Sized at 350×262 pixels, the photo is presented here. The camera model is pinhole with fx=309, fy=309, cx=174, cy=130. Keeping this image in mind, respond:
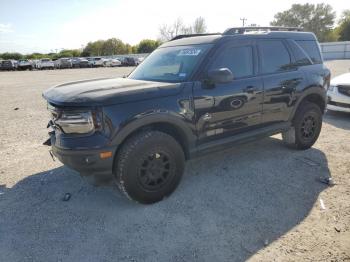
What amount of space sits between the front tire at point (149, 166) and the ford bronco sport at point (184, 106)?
0.01 meters

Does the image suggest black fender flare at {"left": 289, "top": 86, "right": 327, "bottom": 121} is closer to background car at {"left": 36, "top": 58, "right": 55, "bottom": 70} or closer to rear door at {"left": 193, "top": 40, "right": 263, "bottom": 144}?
rear door at {"left": 193, "top": 40, "right": 263, "bottom": 144}

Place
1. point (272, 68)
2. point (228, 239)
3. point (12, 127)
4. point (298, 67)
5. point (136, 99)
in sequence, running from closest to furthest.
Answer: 1. point (228, 239)
2. point (136, 99)
3. point (272, 68)
4. point (298, 67)
5. point (12, 127)

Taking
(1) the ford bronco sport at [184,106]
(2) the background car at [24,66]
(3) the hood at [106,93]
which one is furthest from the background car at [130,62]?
(3) the hood at [106,93]

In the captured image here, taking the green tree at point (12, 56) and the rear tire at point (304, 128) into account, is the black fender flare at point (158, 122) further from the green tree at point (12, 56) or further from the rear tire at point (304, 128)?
the green tree at point (12, 56)

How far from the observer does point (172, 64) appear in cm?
422

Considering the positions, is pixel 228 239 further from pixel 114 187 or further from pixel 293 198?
pixel 114 187

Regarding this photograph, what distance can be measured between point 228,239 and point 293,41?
3518 mm

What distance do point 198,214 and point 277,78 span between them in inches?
95.7

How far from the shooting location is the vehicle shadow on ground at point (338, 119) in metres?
7.11

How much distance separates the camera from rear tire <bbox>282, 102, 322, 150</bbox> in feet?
16.9

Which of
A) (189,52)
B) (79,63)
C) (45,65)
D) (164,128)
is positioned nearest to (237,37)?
(189,52)

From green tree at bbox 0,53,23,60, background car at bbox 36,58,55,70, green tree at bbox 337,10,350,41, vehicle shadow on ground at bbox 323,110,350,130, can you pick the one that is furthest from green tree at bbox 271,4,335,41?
vehicle shadow on ground at bbox 323,110,350,130

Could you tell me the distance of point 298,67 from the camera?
4.98m

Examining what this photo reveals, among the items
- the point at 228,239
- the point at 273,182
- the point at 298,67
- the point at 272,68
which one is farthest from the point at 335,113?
the point at 228,239
